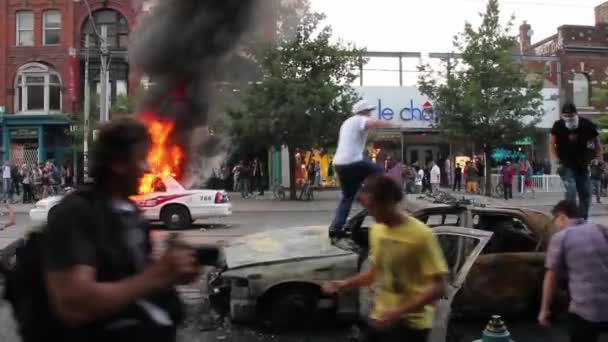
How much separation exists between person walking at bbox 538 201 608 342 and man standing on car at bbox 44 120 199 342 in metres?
2.71

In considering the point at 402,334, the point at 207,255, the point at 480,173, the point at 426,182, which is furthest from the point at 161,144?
the point at 426,182

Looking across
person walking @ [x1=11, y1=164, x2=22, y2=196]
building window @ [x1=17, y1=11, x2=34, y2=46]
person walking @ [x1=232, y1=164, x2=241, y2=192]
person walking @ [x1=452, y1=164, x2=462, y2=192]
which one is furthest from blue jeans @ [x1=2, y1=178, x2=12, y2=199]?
person walking @ [x1=452, y1=164, x2=462, y2=192]

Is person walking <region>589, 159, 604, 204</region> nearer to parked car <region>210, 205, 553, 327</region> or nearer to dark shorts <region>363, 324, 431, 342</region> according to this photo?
parked car <region>210, 205, 553, 327</region>

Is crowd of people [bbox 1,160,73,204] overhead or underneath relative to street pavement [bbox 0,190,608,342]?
overhead

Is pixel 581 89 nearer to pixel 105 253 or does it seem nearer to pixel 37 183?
pixel 37 183

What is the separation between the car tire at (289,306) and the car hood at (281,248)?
32cm

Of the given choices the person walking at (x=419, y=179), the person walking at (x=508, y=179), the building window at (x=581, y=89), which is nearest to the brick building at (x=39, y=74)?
the person walking at (x=419, y=179)

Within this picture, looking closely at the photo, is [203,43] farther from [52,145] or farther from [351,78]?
[52,145]

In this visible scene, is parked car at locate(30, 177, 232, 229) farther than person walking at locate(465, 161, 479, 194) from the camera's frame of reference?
No

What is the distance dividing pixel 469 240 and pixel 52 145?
30722mm

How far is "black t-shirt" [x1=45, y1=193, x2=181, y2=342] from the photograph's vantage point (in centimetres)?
199

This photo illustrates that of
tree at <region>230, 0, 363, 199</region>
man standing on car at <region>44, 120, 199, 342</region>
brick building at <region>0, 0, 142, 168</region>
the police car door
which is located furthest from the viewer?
brick building at <region>0, 0, 142, 168</region>

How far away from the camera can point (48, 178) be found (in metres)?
24.7

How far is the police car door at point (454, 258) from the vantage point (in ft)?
14.7
